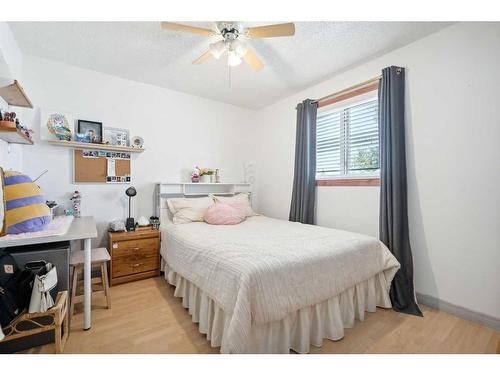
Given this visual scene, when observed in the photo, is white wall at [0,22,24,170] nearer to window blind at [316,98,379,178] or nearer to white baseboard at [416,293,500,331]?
window blind at [316,98,379,178]

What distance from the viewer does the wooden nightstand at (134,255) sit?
2398 millimetres

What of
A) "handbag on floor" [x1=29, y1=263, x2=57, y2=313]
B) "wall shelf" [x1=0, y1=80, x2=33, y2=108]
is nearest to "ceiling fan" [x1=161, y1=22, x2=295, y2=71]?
"wall shelf" [x1=0, y1=80, x2=33, y2=108]

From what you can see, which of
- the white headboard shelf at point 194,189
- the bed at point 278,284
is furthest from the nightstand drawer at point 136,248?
the bed at point 278,284

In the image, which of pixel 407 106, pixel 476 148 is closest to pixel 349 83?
pixel 407 106

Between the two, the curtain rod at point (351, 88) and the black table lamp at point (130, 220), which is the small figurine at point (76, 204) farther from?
the curtain rod at point (351, 88)

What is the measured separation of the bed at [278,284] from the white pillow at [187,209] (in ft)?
1.84

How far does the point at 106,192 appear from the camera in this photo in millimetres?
2727

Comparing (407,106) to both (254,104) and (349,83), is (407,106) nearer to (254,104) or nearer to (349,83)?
(349,83)

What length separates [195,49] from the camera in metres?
2.21

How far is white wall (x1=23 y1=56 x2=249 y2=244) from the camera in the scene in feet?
7.91

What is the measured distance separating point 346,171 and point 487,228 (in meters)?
1.29

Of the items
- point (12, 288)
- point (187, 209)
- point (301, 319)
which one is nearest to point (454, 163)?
point (301, 319)

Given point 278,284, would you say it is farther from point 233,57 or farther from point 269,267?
point 233,57

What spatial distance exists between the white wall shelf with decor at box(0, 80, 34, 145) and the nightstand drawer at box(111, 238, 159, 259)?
4.12 feet
